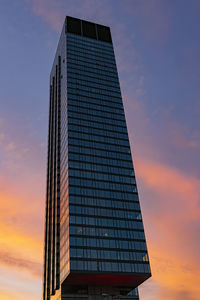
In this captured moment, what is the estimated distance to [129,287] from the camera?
4316 inches

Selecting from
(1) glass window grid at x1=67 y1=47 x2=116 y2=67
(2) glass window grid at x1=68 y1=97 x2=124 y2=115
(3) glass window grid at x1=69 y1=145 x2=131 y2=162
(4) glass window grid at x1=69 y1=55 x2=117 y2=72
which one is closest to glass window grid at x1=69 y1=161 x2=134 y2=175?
(3) glass window grid at x1=69 y1=145 x2=131 y2=162

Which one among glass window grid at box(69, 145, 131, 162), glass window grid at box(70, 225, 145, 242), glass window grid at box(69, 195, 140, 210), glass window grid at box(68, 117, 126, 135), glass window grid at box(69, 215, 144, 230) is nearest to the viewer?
glass window grid at box(70, 225, 145, 242)

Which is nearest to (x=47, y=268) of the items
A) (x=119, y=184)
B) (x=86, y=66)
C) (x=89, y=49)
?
(x=119, y=184)

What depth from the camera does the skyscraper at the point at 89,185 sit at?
340 ft

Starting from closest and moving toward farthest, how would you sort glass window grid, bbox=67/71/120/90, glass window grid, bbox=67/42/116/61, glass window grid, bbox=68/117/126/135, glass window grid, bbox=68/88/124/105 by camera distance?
1. glass window grid, bbox=68/117/126/135
2. glass window grid, bbox=68/88/124/105
3. glass window grid, bbox=67/71/120/90
4. glass window grid, bbox=67/42/116/61

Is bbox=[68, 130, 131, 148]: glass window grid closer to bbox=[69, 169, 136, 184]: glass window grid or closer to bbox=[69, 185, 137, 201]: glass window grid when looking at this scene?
bbox=[69, 169, 136, 184]: glass window grid

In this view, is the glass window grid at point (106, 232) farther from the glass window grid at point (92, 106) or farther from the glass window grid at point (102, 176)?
the glass window grid at point (92, 106)

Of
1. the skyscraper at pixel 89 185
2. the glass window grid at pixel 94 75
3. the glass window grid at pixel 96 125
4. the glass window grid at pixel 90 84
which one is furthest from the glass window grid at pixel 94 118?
the glass window grid at pixel 94 75

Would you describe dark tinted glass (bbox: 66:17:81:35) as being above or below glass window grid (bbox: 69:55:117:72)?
above

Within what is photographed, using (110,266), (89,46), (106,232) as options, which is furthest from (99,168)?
(89,46)

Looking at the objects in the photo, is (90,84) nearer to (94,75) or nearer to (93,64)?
(94,75)

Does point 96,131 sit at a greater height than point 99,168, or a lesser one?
greater

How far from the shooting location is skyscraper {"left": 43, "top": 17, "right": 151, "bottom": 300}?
104 m

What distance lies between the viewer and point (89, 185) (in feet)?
391
